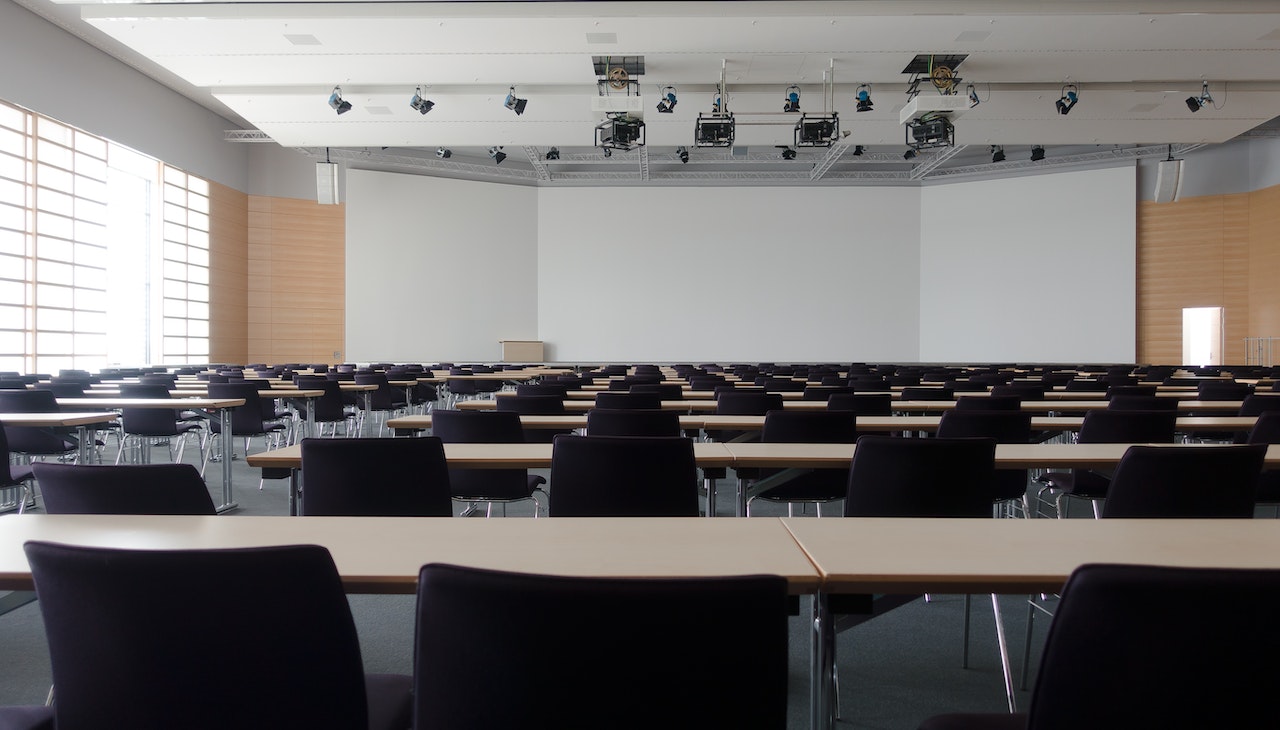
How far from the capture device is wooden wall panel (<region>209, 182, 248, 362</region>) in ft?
55.7

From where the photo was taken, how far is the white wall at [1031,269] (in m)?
17.0

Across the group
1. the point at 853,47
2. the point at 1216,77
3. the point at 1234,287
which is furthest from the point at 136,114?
the point at 1234,287

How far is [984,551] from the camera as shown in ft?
4.81

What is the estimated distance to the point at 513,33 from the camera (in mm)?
9852

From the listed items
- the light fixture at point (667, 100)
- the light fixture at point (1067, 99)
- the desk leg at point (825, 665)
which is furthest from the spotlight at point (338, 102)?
the desk leg at point (825, 665)

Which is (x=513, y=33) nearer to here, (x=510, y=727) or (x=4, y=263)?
(x=4, y=263)

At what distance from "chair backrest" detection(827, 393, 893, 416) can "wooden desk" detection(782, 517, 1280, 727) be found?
343cm

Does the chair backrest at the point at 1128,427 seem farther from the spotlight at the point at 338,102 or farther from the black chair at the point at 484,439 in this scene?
the spotlight at the point at 338,102

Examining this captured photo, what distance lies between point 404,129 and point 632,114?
4.76 meters

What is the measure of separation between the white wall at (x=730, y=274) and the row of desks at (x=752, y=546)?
1681cm

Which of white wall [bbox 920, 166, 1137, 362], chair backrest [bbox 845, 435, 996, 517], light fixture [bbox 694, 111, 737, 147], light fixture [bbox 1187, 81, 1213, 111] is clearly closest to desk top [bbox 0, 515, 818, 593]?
chair backrest [bbox 845, 435, 996, 517]

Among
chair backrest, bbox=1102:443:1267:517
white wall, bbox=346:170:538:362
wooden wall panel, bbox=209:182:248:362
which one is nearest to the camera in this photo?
chair backrest, bbox=1102:443:1267:517

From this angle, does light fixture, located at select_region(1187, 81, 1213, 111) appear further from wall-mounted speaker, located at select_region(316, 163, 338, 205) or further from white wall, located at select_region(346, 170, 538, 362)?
wall-mounted speaker, located at select_region(316, 163, 338, 205)

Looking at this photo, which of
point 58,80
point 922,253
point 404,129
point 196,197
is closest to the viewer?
point 58,80
